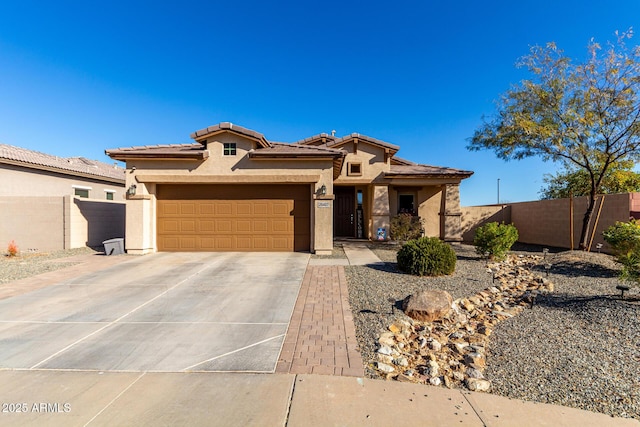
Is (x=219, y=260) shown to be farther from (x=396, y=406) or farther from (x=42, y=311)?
(x=396, y=406)

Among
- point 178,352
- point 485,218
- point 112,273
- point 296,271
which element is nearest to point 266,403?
point 178,352

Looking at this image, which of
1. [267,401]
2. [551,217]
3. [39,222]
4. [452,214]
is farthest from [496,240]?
[39,222]

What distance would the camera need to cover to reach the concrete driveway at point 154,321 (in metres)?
3.84

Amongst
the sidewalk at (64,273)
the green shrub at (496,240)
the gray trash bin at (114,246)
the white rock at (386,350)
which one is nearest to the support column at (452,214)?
the green shrub at (496,240)

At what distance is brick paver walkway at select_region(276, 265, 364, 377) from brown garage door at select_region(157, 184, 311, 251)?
545cm

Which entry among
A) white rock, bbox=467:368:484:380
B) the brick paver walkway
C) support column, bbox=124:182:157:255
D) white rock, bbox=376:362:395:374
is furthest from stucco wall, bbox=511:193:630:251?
support column, bbox=124:182:157:255

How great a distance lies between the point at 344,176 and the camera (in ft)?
54.0

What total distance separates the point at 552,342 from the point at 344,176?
12.9 metres

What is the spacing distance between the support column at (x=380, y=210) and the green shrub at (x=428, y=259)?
7.52 meters

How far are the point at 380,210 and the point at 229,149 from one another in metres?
8.19

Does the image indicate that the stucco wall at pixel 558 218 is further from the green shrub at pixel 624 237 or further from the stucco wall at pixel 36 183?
the stucco wall at pixel 36 183

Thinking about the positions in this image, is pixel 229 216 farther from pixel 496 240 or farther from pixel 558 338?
pixel 558 338

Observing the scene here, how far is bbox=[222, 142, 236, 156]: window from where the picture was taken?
471 inches

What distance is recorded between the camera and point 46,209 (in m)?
13.1
